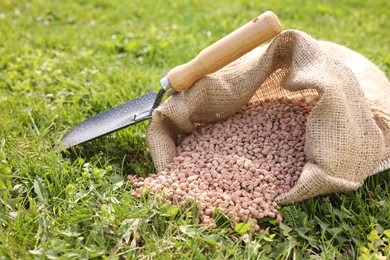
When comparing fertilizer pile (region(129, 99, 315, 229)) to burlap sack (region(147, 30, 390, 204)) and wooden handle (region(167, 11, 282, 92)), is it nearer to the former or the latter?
burlap sack (region(147, 30, 390, 204))

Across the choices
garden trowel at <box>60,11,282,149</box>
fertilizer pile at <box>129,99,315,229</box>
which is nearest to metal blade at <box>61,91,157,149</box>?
garden trowel at <box>60,11,282,149</box>

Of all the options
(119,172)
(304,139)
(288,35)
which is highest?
(288,35)

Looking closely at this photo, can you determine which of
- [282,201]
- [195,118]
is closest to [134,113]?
[195,118]

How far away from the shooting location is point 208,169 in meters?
2.04

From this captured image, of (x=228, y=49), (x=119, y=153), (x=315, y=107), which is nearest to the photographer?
(x=315, y=107)

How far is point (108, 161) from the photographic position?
2.18m

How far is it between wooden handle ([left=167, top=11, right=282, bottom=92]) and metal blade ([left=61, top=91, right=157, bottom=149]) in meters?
0.18

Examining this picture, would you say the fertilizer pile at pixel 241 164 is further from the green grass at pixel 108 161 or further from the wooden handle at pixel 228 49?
the wooden handle at pixel 228 49

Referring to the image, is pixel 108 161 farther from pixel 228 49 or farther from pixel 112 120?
pixel 228 49

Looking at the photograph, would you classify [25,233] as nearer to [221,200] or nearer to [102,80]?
[221,200]

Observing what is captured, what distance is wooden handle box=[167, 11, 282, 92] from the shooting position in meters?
2.05

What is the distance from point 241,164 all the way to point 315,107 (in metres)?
0.38

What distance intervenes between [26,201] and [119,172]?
42 cm

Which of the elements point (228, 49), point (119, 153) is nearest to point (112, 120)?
point (119, 153)
